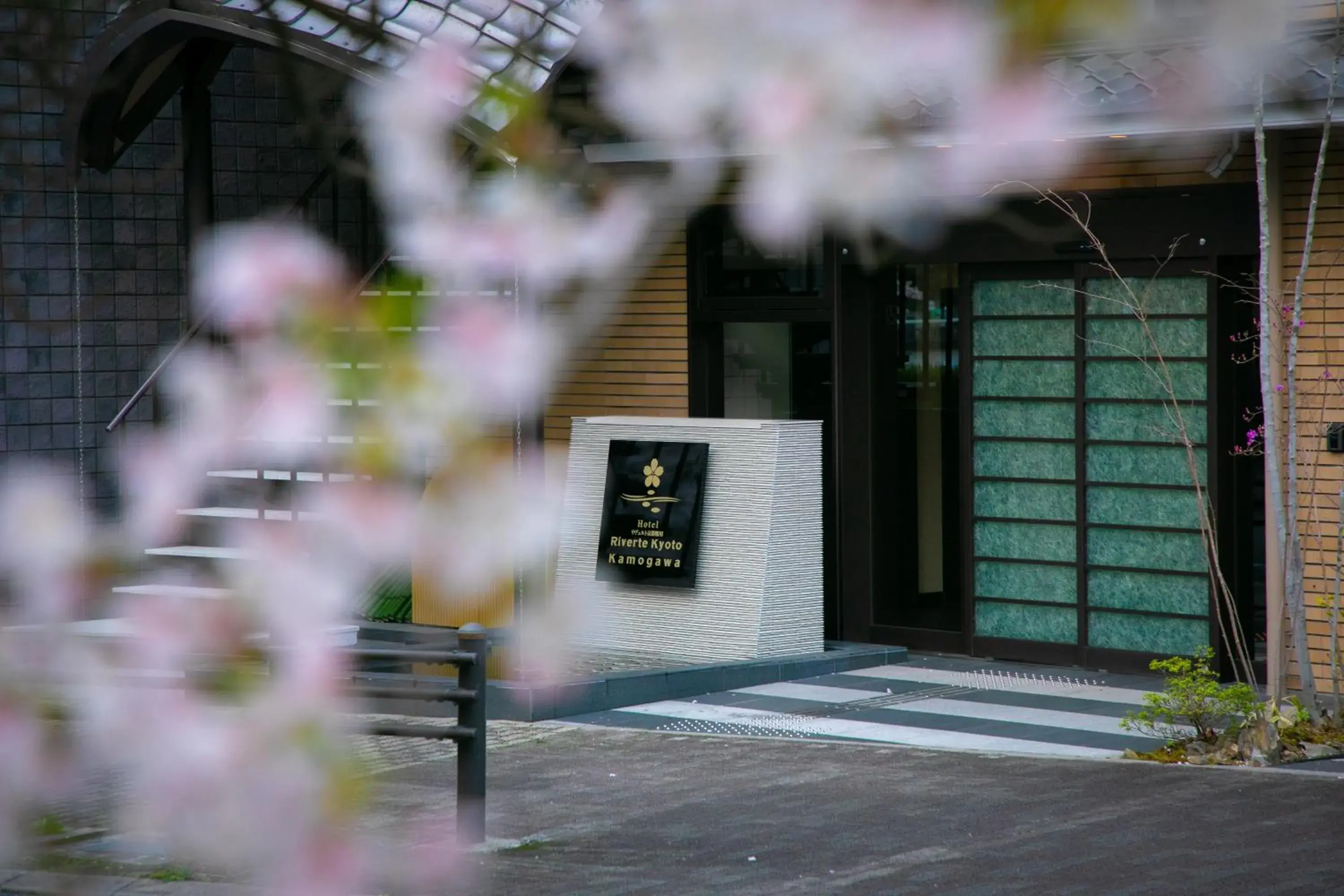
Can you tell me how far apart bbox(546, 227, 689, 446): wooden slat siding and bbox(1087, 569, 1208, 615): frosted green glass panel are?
10.7 ft

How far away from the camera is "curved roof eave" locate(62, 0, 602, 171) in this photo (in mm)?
2027

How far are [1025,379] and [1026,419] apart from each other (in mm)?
261

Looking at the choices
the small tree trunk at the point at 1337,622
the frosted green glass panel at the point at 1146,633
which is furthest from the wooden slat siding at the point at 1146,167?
the frosted green glass panel at the point at 1146,633

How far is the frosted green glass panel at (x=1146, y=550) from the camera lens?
11297mm

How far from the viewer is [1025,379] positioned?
1198 cm

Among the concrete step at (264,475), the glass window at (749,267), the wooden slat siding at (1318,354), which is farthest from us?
the glass window at (749,267)

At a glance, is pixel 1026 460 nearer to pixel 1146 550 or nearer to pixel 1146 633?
Answer: pixel 1146 550

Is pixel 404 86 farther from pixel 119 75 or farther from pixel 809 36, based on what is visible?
pixel 119 75

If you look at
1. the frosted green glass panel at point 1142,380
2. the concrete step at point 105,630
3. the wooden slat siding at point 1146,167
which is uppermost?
the wooden slat siding at point 1146,167

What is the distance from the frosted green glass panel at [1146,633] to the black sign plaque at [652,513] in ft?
8.56

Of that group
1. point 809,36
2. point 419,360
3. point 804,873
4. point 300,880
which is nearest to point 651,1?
point 809,36

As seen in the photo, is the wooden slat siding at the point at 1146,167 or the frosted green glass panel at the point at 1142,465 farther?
the frosted green glass panel at the point at 1142,465

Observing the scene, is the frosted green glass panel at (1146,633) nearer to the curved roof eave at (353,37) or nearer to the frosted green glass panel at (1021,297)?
the frosted green glass panel at (1021,297)

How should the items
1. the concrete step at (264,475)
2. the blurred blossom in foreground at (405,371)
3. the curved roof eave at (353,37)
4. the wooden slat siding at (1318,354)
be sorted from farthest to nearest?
the concrete step at (264,475) → the wooden slat siding at (1318,354) → the curved roof eave at (353,37) → the blurred blossom in foreground at (405,371)
